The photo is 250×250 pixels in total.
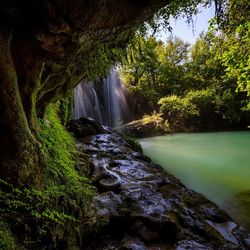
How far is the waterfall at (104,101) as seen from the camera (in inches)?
748

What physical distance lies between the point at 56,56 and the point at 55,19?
0.67 m

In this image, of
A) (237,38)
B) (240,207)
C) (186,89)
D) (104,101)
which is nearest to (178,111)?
(186,89)

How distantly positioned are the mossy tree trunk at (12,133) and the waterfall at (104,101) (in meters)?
14.8

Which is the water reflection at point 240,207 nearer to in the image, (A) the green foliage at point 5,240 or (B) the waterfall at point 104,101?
(A) the green foliage at point 5,240

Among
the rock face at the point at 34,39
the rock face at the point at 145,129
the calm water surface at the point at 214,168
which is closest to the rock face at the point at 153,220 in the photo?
the calm water surface at the point at 214,168

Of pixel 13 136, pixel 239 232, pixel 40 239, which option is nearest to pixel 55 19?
pixel 13 136

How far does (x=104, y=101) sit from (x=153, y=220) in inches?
798

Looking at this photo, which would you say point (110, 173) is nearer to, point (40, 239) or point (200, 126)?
point (40, 239)

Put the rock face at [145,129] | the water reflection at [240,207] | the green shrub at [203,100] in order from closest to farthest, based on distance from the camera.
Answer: the water reflection at [240,207], the rock face at [145,129], the green shrub at [203,100]

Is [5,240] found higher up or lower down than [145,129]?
lower down

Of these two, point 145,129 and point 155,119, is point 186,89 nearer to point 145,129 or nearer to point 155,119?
point 155,119

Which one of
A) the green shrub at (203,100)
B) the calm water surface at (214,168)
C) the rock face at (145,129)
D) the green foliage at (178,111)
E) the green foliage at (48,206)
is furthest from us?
the green shrub at (203,100)

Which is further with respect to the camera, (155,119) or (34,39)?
(155,119)

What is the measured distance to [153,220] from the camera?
4.18 meters
